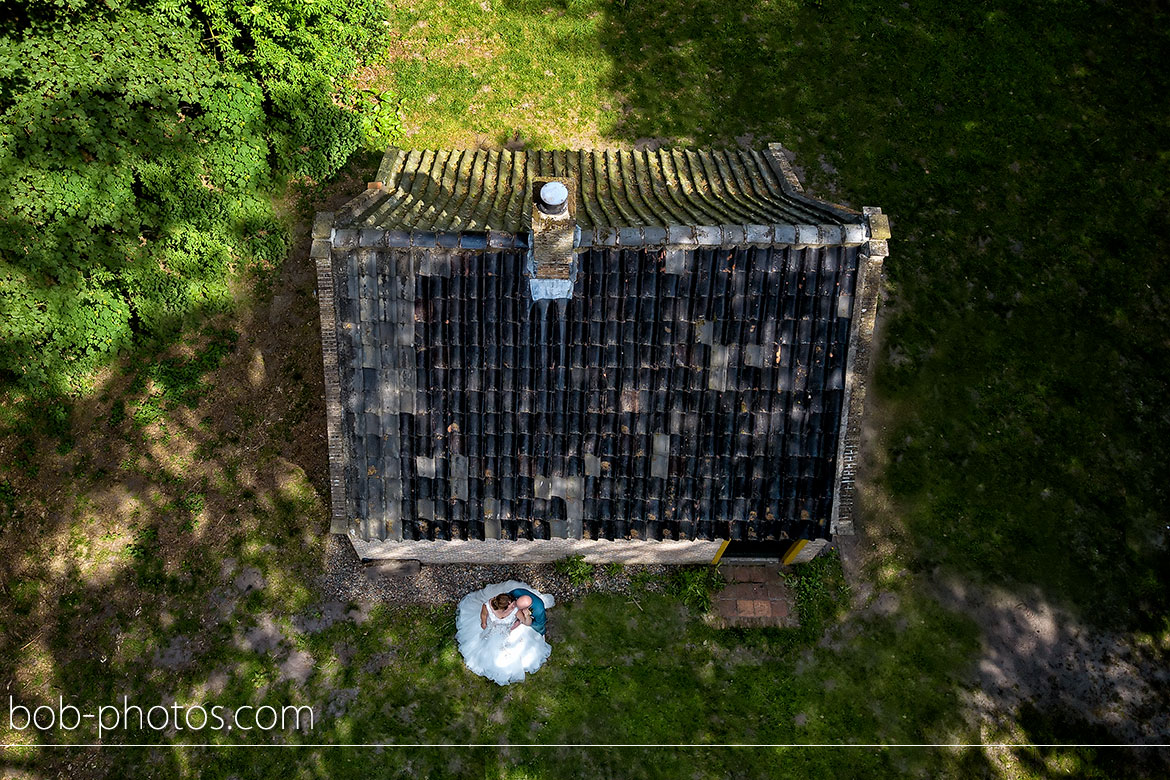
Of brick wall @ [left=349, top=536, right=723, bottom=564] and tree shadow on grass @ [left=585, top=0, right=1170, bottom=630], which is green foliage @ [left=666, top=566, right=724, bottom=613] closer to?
brick wall @ [left=349, top=536, right=723, bottom=564]

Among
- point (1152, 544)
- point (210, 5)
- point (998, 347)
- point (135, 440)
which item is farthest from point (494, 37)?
point (1152, 544)

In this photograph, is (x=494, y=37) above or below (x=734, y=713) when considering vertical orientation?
above

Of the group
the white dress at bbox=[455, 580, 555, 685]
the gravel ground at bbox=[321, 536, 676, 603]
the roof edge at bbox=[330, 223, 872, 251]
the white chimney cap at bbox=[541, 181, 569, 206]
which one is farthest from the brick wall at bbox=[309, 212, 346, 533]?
the white dress at bbox=[455, 580, 555, 685]

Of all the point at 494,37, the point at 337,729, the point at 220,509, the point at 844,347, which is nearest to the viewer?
the point at 844,347

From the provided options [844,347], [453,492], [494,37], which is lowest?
[453,492]

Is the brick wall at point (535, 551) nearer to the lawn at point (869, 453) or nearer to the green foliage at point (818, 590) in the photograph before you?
the lawn at point (869, 453)

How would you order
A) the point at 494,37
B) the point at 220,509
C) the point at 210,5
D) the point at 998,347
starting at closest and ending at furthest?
the point at 210,5 → the point at 220,509 → the point at 998,347 → the point at 494,37

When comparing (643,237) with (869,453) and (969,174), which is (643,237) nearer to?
(869,453)

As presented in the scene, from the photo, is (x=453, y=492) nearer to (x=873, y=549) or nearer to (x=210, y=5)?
(x=873, y=549)

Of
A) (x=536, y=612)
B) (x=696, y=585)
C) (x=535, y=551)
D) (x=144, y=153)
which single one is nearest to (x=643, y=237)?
(x=535, y=551)
